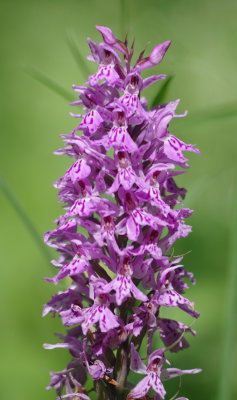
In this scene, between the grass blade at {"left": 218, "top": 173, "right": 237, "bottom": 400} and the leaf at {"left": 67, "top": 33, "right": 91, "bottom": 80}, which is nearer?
the grass blade at {"left": 218, "top": 173, "right": 237, "bottom": 400}

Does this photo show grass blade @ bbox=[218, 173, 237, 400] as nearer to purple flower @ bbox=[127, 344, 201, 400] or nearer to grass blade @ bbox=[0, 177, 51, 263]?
purple flower @ bbox=[127, 344, 201, 400]

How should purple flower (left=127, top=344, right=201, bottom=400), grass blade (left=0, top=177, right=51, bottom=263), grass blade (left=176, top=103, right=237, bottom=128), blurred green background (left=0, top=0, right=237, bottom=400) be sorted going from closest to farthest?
purple flower (left=127, top=344, right=201, bottom=400)
grass blade (left=0, top=177, right=51, bottom=263)
grass blade (left=176, top=103, right=237, bottom=128)
blurred green background (left=0, top=0, right=237, bottom=400)

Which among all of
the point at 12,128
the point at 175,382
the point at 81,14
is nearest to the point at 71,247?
the point at 175,382

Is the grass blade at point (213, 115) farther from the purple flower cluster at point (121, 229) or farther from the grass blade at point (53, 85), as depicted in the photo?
the purple flower cluster at point (121, 229)

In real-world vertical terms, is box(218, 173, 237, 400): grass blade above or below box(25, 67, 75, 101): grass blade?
below

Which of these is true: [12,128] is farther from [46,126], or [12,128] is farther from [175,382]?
[175,382]

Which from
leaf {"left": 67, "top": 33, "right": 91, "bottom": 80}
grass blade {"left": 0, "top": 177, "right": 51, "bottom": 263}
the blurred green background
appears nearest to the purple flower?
the blurred green background
